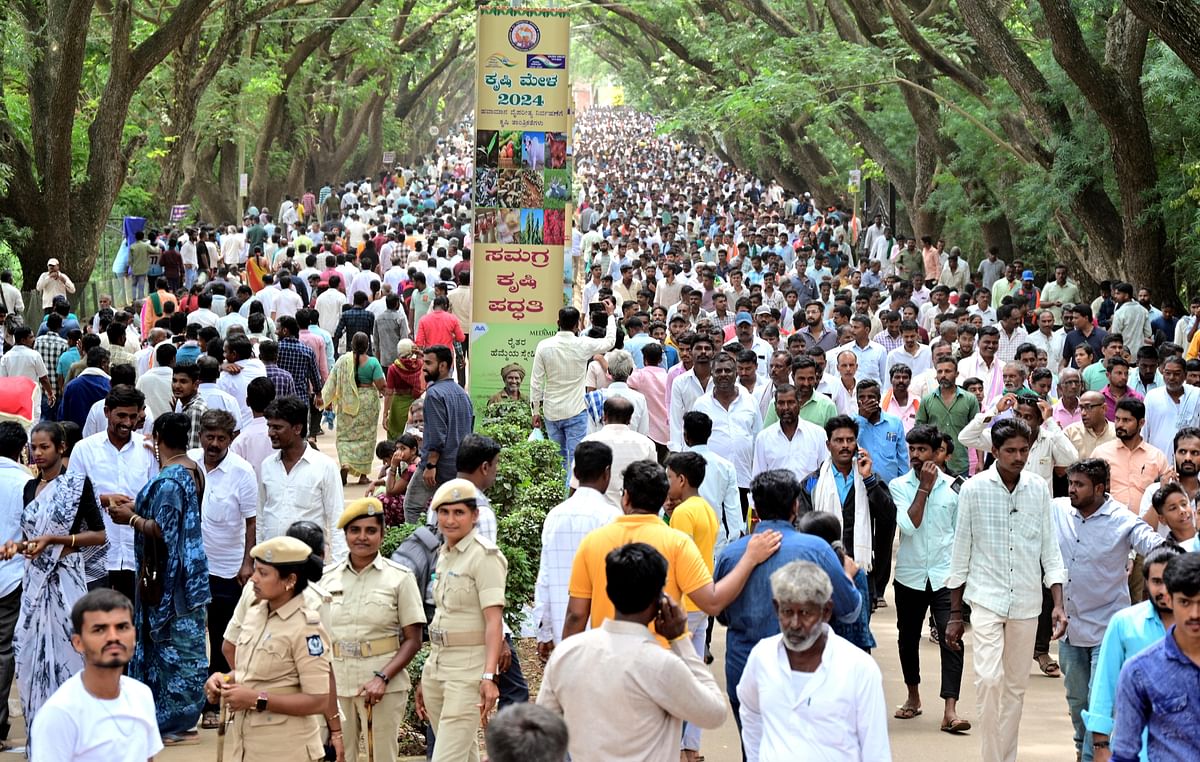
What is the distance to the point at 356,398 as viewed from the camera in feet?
44.9

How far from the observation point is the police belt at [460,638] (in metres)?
6.14

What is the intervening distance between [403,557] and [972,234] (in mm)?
23639

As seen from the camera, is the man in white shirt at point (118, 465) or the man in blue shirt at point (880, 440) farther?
the man in blue shirt at point (880, 440)

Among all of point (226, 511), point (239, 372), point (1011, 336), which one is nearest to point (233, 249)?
point (1011, 336)

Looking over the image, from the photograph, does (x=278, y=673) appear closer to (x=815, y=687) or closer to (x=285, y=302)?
(x=815, y=687)

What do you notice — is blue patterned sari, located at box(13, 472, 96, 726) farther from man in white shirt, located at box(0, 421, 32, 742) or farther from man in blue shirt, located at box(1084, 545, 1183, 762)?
man in blue shirt, located at box(1084, 545, 1183, 762)

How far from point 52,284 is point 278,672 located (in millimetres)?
16856

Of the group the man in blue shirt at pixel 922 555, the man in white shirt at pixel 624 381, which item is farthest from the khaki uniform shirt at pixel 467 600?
the man in white shirt at pixel 624 381

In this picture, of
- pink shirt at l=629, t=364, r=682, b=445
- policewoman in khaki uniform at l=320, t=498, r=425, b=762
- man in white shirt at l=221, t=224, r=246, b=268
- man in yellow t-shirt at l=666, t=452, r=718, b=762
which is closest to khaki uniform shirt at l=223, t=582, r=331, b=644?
policewoman in khaki uniform at l=320, t=498, r=425, b=762

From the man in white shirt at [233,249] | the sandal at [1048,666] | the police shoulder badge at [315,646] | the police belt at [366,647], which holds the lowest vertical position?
the sandal at [1048,666]

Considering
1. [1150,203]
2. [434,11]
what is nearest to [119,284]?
[1150,203]

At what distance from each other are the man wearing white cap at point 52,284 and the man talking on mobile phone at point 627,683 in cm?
1772

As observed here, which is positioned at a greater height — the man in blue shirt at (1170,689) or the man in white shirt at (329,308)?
the man in white shirt at (329,308)

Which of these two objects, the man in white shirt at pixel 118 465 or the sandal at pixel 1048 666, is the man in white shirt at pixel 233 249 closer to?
the man in white shirt at pixel 118 465
